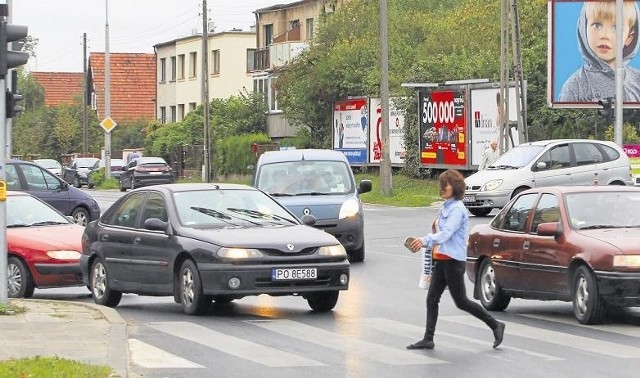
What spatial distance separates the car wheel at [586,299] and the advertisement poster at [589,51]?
118ft

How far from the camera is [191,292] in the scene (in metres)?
16.1

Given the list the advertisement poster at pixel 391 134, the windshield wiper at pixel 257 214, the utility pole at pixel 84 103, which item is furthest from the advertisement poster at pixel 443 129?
the utility pole at pixel 84 103

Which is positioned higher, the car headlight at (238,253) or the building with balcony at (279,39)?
the building with balcony at (279,39)

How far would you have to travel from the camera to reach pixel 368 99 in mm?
59500

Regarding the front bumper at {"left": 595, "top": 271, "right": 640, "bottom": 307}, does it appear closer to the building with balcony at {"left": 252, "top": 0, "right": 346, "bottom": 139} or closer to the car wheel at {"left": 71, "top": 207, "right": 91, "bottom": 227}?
the car wheel at {"left": 71, "top": 207, "right": 91, "bottom": 227}

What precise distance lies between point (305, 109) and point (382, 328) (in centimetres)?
4915

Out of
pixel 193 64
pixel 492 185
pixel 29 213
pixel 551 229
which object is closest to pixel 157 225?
pixel 551 229

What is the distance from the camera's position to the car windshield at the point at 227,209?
16.8m

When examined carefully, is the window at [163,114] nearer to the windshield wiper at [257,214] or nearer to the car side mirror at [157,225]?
the windshield wiper at [257,214]

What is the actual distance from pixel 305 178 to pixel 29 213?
5.51 meters

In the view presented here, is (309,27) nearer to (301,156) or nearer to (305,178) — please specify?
(301,156)

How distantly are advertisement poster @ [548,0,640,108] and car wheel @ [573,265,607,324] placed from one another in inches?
1412

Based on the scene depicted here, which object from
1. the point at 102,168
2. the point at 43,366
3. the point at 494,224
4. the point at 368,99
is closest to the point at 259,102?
the point at 102,168

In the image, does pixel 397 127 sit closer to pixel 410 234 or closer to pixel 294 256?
pixel 410 234
